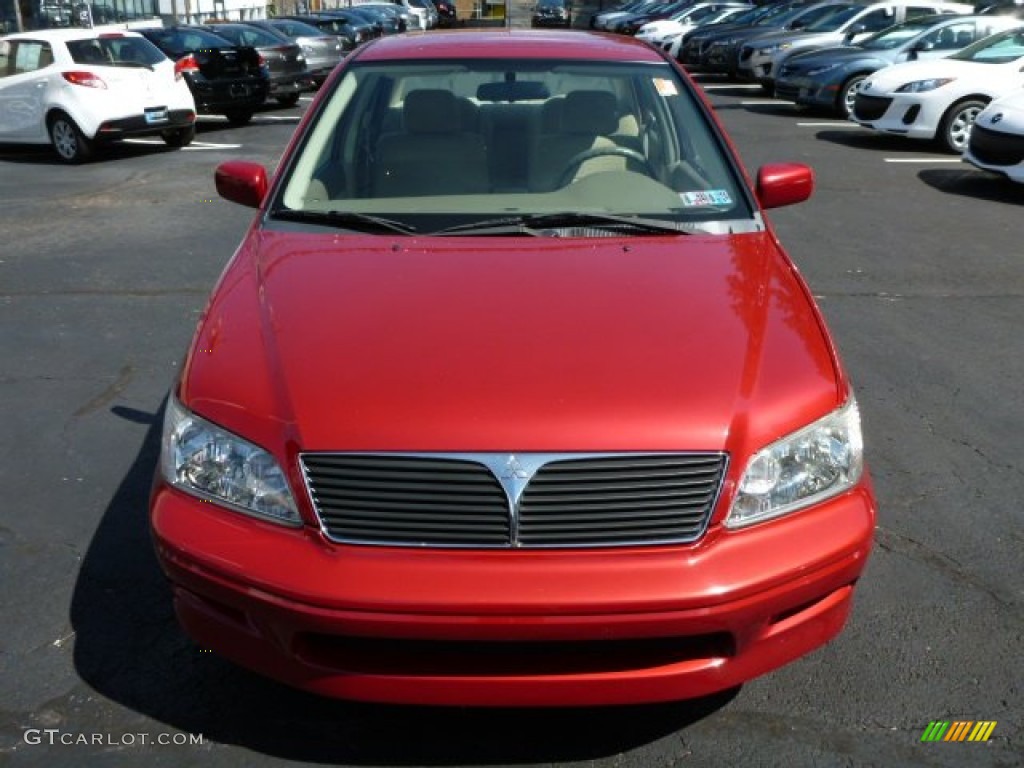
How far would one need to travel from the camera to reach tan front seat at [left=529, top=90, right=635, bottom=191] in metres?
4.11

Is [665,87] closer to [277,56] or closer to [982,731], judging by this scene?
[982,731]

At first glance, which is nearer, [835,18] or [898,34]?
[898,34]

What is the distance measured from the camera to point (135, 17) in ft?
124

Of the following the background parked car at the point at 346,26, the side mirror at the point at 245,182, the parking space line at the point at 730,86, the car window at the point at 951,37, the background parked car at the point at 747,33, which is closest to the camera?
the side mirror at the point at 245,182

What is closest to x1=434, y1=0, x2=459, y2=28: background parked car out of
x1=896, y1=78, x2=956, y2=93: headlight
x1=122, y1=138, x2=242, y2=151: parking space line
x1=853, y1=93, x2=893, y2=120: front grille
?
x1=122, y1=138, x2=242, y2=151: parking space line

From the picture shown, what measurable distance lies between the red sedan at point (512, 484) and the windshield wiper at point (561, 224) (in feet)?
1.04

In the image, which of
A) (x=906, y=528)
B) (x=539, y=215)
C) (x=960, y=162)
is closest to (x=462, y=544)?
(x=539, y=215)

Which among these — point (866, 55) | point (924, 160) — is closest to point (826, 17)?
point (866, 55)

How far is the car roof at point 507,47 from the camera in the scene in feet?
14.7

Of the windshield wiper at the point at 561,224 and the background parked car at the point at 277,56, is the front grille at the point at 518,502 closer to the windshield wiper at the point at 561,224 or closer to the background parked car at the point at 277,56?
the windshield wiper at the point at 561,224

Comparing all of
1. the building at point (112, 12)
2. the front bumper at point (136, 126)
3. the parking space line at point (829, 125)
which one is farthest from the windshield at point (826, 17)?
the building at point (112, 12)

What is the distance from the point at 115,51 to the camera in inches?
561

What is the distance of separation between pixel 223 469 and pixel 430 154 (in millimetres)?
1746

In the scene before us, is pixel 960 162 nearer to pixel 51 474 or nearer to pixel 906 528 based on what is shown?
pixel 906 528
